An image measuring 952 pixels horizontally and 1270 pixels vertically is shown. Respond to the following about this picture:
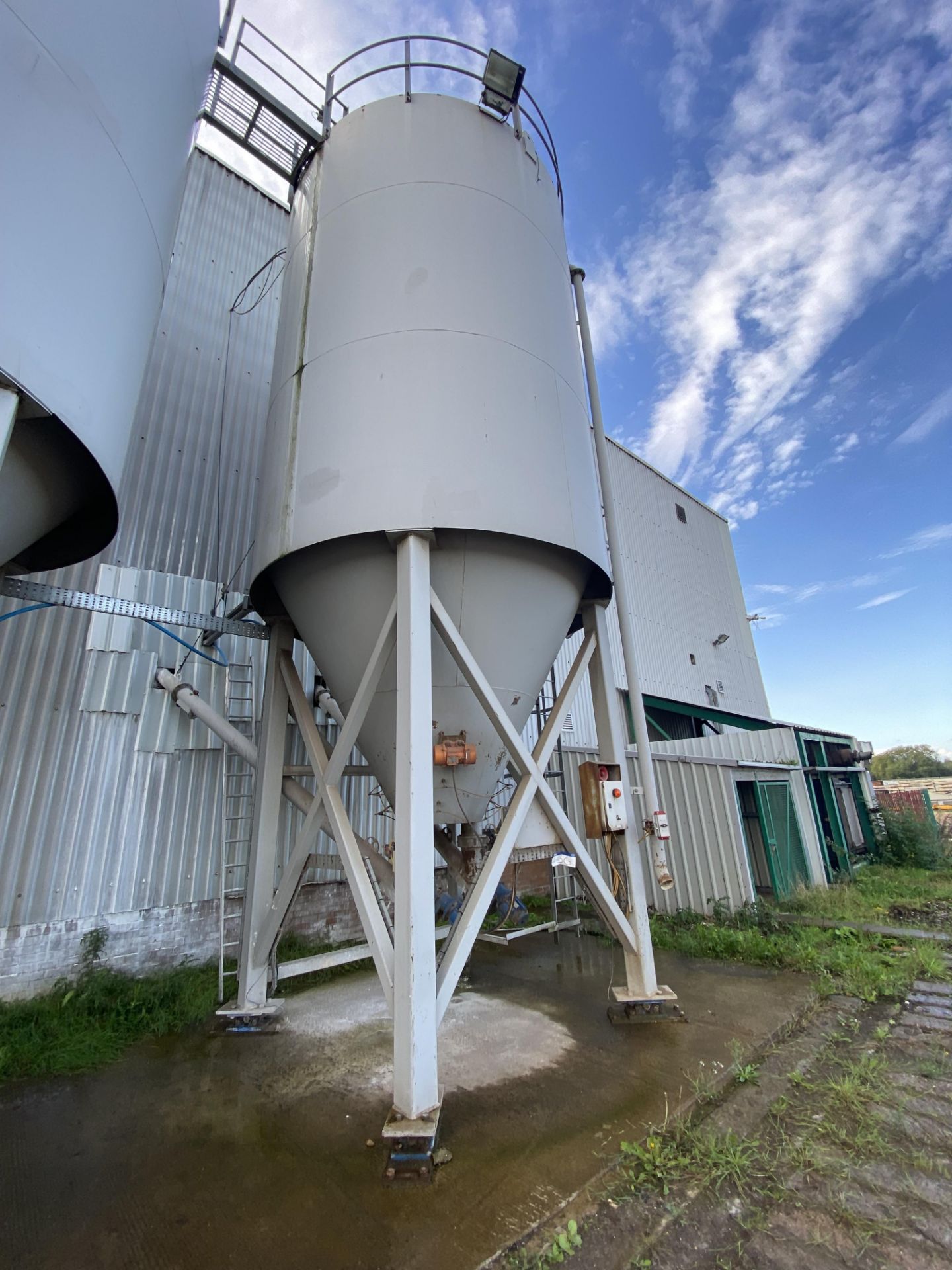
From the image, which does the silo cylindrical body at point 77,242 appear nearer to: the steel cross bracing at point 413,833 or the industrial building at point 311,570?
the industrial building at point 311,570

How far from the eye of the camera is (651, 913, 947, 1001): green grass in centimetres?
439

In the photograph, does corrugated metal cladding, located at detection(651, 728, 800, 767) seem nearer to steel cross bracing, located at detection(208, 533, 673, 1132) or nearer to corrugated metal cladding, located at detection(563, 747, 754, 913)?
corrugated metal cladding, located at detection(563, 747, 754, 913)

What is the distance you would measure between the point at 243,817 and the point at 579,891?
14.9 feet

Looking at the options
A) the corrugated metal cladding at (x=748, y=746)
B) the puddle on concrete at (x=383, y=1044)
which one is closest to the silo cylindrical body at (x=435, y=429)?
the puddle on concrete at (x=383, y=1044)

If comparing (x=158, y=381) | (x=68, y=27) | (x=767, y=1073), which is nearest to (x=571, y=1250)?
(x=767, y=1073)

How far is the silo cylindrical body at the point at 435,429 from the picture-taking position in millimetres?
3352

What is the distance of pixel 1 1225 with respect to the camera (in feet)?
7.15

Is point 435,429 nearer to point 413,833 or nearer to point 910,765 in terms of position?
point 413,833

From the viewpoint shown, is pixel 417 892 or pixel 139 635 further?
pixel 139 635

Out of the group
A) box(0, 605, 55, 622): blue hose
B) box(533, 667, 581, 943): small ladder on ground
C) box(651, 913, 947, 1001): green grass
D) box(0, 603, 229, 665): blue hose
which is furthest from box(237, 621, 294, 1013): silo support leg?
box(651, 913, 947, 1001): green grass

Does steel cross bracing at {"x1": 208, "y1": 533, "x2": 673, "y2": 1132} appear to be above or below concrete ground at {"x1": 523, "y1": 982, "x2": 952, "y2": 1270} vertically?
above

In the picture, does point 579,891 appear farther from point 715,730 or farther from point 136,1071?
point 715,730

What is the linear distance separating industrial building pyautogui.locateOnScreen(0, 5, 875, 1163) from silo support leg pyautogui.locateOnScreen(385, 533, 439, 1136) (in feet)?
0.08

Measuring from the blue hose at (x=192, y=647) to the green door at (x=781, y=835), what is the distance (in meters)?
6.74
